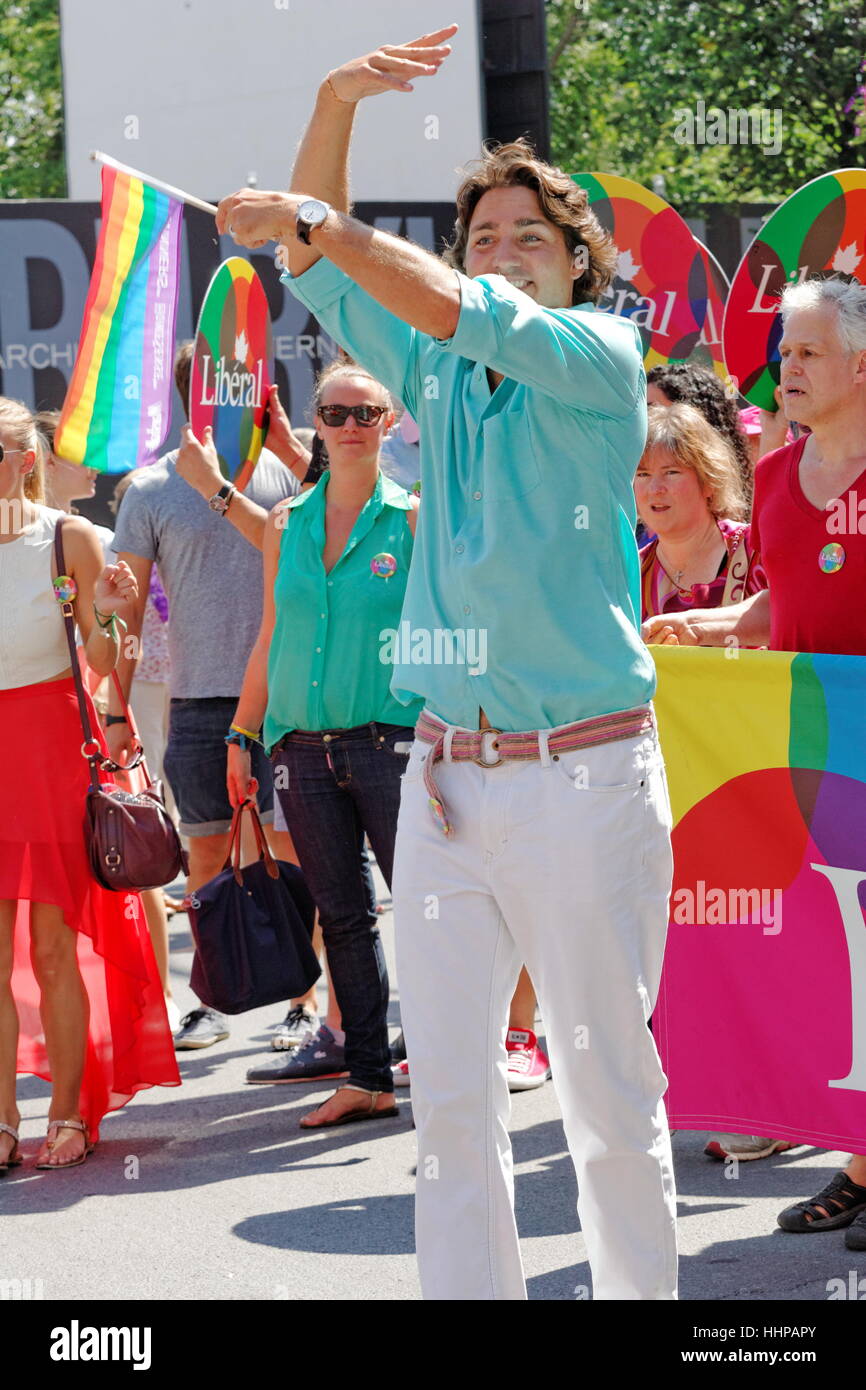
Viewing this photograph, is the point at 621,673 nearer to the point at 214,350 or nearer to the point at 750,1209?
the point at 750,1209

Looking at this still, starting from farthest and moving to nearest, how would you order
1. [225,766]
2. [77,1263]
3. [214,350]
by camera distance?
[225,766] < [214,350] < [77,1263]

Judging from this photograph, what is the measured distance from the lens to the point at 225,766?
6.61m

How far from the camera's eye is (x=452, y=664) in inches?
118

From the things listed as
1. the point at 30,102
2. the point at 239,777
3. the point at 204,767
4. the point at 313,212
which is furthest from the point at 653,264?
the point at 30,102

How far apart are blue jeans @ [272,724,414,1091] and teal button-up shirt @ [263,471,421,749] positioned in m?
0.07

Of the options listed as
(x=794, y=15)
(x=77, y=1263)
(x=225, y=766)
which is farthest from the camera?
(x=794, y=15)

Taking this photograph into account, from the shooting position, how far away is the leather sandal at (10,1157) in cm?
500

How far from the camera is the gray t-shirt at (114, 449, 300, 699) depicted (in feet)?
21.5

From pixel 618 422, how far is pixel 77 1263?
2458 mm

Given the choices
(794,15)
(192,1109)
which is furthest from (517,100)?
(192,1109)

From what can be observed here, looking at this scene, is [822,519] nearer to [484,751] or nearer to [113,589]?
[484,751]

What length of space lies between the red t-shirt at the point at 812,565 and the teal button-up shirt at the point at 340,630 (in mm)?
1343

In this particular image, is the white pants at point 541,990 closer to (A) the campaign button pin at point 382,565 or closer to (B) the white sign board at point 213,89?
(A) the campaign button pin at point 382,565

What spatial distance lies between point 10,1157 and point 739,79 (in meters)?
20.6
